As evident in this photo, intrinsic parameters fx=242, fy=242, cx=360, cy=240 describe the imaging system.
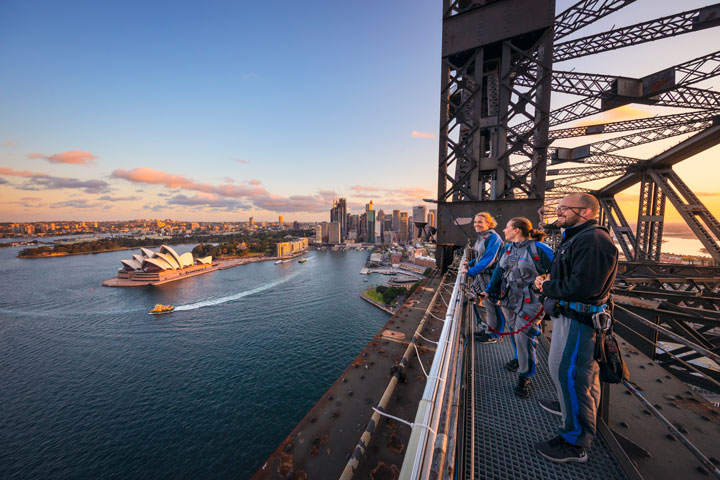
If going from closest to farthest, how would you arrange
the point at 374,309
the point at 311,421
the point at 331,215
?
the point at 311,421 → the point at 374,309 → the point at 331,215

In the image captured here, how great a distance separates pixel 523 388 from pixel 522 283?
1.15m

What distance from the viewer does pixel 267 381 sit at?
20078mm

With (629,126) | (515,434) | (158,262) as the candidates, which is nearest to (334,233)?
(158,262)

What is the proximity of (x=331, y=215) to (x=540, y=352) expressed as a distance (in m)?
148

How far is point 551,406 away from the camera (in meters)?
2.46

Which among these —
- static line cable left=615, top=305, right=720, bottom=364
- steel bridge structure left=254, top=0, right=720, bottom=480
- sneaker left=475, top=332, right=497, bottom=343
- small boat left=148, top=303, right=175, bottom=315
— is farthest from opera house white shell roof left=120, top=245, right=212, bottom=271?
static line cable left=615, top=305, right=720, bottom=364

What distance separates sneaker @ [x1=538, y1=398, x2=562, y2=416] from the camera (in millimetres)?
2412

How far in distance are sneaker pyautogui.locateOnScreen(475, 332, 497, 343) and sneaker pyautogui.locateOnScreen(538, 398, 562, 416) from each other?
4.11 feet

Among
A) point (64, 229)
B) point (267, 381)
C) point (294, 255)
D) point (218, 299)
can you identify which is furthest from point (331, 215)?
point (64, 229)

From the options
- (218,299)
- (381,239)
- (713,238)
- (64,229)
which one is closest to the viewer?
(713,238)

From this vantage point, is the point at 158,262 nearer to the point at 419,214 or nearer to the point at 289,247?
the point at 289,247

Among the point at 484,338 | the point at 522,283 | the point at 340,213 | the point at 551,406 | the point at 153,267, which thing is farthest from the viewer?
the point at 340,213

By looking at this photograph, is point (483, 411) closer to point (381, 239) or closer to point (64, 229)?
point (381, 239)

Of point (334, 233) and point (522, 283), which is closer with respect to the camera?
point (522, 283)
